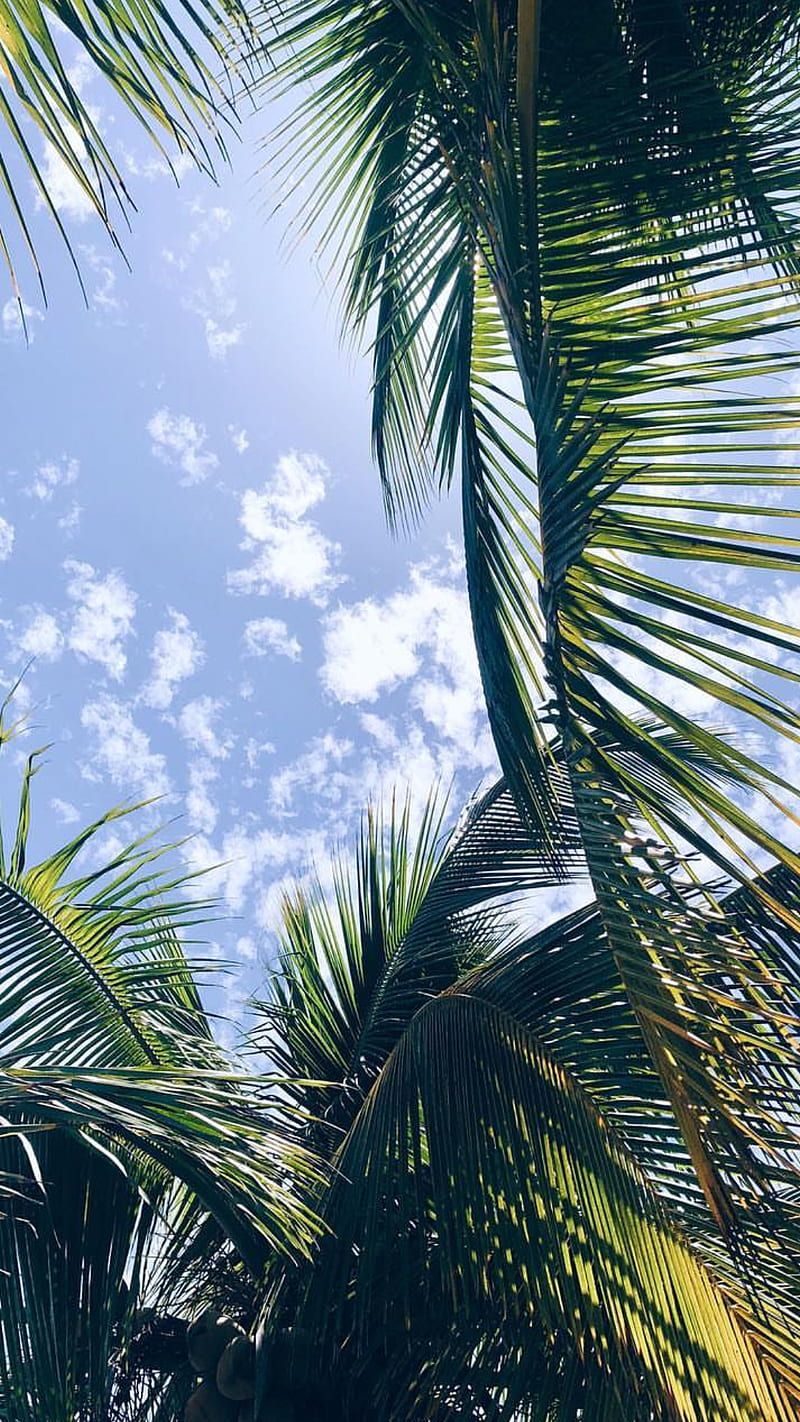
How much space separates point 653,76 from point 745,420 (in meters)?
0.94

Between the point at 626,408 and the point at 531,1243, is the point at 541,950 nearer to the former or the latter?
the point at 531,1243

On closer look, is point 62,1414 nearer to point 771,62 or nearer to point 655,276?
point 655,276

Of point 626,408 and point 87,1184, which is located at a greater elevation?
point 626,408

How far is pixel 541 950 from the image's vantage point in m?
2.79

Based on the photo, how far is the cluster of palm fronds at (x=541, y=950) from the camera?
135 centimetres

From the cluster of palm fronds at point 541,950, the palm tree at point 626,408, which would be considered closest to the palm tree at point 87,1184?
the cluster of palm fronds at point 541,950

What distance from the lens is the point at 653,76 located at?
2008 millimetres

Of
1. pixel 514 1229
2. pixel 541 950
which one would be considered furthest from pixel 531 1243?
pixel 541 950

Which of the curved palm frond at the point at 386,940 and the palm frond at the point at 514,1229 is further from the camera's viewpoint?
the curved palm frond at the point at 386,940

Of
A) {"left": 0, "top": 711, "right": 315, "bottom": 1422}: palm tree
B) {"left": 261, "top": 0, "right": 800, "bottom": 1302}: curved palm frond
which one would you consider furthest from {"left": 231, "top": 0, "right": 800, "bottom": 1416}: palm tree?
{"left": 0, "top": 711, "right": 315, "bottom": 1422}: palm tree

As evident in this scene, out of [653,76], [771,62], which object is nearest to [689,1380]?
[653,76]

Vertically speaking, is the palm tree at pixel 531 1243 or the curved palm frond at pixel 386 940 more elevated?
the curved palm frond at pixel 386 940

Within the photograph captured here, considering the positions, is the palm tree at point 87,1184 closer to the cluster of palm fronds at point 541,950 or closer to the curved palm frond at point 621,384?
the cluster of palm fronds at point 541,950

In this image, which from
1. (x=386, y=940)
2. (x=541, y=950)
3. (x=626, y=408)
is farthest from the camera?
(x=386, y=940)
